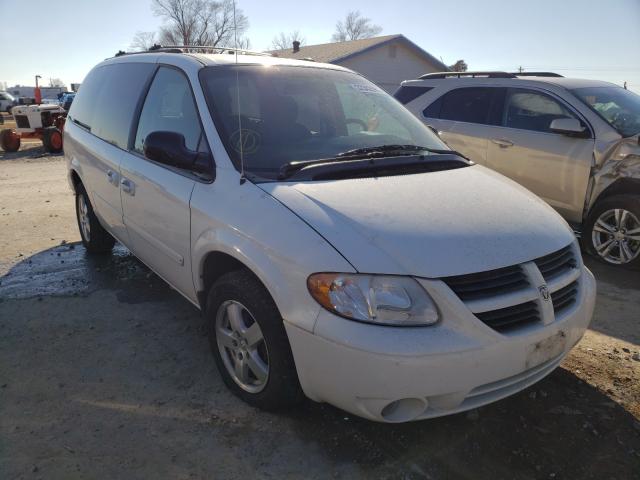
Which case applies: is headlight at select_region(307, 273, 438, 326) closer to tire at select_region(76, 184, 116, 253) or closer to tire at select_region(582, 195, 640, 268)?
tire at select_region(76, 184, 116, 253)

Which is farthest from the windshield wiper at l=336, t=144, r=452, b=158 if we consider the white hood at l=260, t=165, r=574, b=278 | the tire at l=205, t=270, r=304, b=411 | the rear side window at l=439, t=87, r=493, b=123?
the rear side window at l=439, t=87, r=493, b=123

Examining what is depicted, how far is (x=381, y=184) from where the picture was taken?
2625 mm

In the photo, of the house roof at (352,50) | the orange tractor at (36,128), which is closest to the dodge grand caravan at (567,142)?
the orange tractor at (36,128)

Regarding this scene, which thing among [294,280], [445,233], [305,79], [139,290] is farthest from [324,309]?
[139,290]

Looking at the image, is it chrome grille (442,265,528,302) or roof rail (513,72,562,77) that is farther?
roof rail (513,72,562,77)

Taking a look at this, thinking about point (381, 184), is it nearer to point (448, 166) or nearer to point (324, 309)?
point (448, 166)

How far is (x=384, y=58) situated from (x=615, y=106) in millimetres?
24983

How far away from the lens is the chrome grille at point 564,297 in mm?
2352

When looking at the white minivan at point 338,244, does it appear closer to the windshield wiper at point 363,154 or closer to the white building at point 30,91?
the windshield wiper at point 363,154

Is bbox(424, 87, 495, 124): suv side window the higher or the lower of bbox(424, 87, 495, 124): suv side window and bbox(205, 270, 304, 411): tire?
the higher

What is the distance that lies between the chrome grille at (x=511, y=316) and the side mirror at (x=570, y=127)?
351cm

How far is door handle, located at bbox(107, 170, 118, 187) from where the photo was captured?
3770 millimetres

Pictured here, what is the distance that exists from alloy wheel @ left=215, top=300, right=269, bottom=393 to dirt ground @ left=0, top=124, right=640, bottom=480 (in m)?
0.18

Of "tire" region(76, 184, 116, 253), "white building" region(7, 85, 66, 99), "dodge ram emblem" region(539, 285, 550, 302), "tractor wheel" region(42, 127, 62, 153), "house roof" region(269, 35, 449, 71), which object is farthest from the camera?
"white building" region(7, 85, 66, 99)
